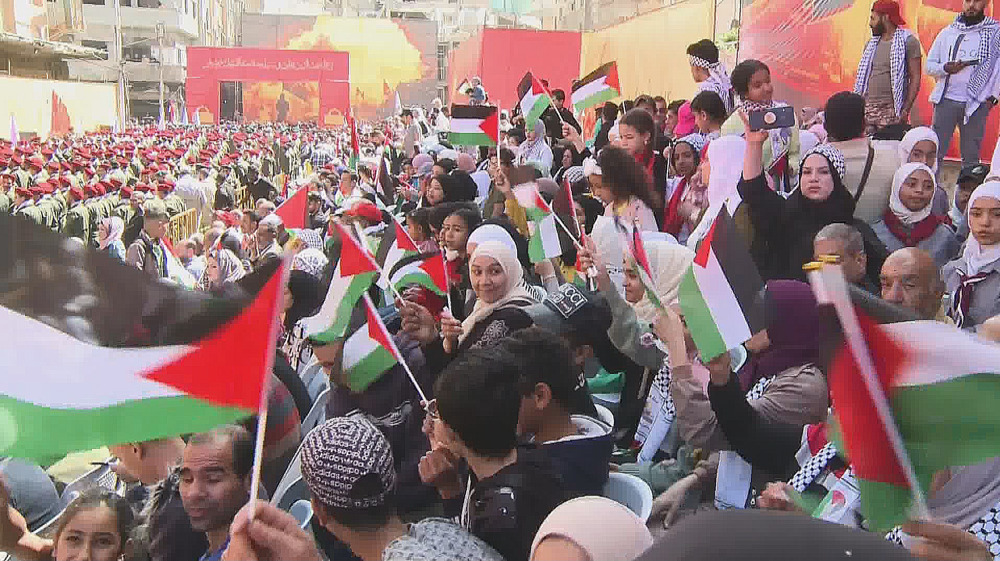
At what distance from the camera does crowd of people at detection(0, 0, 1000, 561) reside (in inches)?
82.4

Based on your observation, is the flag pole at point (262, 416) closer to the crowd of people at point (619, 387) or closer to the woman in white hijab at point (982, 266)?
the crowd of people at point (619, 387)

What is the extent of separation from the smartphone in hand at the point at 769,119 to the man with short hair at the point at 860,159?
0.65 metres

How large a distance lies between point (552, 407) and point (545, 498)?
474 mm

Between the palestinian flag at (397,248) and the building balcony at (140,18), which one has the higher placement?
the building balcony at (140,18)

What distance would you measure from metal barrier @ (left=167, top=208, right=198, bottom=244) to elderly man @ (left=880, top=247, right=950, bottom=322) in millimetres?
11232

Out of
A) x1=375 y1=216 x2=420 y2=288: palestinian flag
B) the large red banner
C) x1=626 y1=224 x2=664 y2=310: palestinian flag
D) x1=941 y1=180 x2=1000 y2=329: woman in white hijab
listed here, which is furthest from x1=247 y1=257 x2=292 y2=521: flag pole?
the large red banner

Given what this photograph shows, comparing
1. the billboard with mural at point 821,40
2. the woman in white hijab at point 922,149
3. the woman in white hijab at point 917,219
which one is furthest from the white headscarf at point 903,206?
the billboard with mural at point 821,40

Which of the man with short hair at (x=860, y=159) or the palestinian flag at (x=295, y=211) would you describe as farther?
the palestinian flag at (x=295, y=211)

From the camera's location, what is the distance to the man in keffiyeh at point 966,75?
21.9 feet

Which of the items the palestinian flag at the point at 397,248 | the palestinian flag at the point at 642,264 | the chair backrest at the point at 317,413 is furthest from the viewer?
the palestinian flag at the point at 397,248

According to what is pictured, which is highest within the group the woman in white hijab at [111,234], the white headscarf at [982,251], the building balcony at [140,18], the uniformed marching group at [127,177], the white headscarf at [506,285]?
the building balcony at [140,18]

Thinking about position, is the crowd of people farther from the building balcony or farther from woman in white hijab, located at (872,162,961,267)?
the building balcony

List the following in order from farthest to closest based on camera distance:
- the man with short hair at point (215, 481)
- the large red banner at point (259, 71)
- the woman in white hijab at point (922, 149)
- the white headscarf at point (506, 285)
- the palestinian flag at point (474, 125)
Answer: the large red banner at point (259, 71), the palestinian flag at point (474, 125), the woman in white hijab at point (922, 149), the white headscarf at point (506, 285), the man with short hair at point (215, 481)

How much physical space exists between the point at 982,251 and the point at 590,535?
308 centimetres
